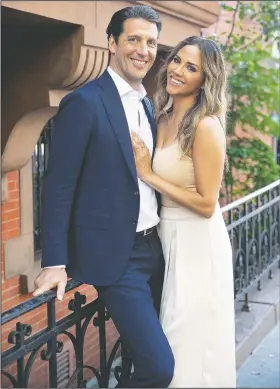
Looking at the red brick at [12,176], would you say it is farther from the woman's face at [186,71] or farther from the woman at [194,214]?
the woman's face at [186,71]

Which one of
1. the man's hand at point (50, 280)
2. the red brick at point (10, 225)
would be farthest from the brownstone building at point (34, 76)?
the man's hand at point (50, 280)

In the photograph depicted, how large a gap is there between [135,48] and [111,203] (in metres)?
0.62

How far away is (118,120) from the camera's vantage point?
7.95ft

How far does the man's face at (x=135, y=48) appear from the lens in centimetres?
248

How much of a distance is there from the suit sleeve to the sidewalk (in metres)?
2.51

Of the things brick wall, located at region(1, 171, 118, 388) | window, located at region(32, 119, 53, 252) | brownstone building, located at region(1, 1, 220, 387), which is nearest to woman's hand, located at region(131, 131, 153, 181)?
brownstone building, located at region(1, 1, 220, 387)

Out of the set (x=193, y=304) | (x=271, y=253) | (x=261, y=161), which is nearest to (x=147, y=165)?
(x=193, y=304)

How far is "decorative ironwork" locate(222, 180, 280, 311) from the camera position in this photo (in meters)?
4.99

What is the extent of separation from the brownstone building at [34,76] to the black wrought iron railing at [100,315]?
1.76 ft

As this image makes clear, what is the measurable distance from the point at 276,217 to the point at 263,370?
222 centimetres

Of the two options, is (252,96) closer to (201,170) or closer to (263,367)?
(263,367)

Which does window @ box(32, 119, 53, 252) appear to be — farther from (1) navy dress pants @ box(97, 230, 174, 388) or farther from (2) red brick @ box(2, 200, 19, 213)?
(1) navy dress pants @ box(97, 230, 174, 388)

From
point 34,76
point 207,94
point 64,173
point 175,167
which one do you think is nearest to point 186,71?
point 207,94

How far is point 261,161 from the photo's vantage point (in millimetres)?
7777
